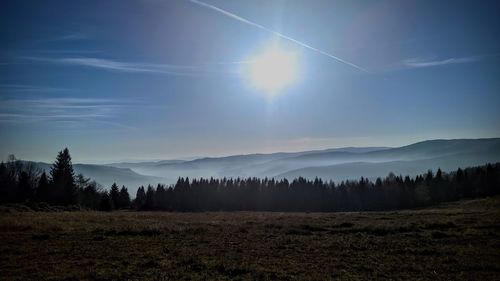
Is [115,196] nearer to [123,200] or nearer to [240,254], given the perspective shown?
[123,200]

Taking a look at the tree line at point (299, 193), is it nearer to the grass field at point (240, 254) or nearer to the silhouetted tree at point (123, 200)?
the silhouetted tree at point (123, 200)

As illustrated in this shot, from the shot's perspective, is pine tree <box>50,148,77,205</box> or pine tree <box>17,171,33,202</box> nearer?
pine tree <box>50,148,77,205</box>

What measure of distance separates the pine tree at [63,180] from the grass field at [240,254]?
51.0 meters

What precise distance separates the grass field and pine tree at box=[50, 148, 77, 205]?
51013 mm

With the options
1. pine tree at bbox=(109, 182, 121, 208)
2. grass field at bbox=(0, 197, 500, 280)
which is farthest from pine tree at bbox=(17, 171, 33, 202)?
grass field at bbox=(0, 197, 500, 280)

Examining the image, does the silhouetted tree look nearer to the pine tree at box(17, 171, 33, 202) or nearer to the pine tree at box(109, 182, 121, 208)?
the pine tree at box(109, 182, 121, 208)

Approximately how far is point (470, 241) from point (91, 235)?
24.4m

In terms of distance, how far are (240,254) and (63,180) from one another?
69.2m

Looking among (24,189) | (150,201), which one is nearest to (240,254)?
(24,189)

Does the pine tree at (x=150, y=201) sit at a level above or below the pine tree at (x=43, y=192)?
below

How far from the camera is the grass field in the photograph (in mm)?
13867

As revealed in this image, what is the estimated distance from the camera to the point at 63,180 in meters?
74.2

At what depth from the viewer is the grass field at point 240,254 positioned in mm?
13867

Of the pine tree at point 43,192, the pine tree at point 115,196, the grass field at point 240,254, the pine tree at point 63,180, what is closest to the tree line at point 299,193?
the pine tree at point 115,196
